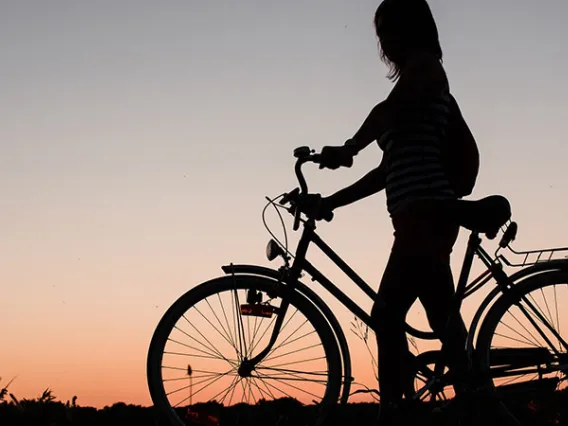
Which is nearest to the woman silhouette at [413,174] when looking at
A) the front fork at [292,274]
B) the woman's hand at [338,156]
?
the woman's hand at [338,156]

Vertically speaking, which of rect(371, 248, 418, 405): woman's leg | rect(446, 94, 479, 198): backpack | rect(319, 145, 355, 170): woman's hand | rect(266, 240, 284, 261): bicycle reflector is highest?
rect(446, 94, 479, 198): backpack

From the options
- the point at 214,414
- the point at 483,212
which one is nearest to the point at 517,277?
the point at 483,212

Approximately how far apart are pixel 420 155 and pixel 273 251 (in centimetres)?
101

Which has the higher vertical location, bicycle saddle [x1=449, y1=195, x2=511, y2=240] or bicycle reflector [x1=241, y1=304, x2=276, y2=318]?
bicycle saddle [x1=449, y1=195, x2=511, y2=240]

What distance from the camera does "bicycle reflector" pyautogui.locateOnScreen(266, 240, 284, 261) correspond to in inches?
216

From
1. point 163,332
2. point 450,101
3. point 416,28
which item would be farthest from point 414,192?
point 163,332

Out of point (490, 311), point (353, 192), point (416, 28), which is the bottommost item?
point (490, 311)

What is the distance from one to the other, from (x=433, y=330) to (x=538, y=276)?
68 cm

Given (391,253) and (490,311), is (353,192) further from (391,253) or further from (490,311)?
(490,311)

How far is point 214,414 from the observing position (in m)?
5.41

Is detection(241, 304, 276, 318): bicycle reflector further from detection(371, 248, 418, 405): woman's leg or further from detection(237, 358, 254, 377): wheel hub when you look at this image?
detection(371, 248, 418, 405): woman's leg

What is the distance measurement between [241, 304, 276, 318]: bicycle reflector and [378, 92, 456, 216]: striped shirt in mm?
918

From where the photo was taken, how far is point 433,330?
5.50 meters

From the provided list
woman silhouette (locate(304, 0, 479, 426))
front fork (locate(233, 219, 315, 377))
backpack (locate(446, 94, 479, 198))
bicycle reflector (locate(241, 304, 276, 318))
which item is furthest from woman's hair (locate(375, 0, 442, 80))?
bicycle reflector (locate(241, 304, 276, 318))
